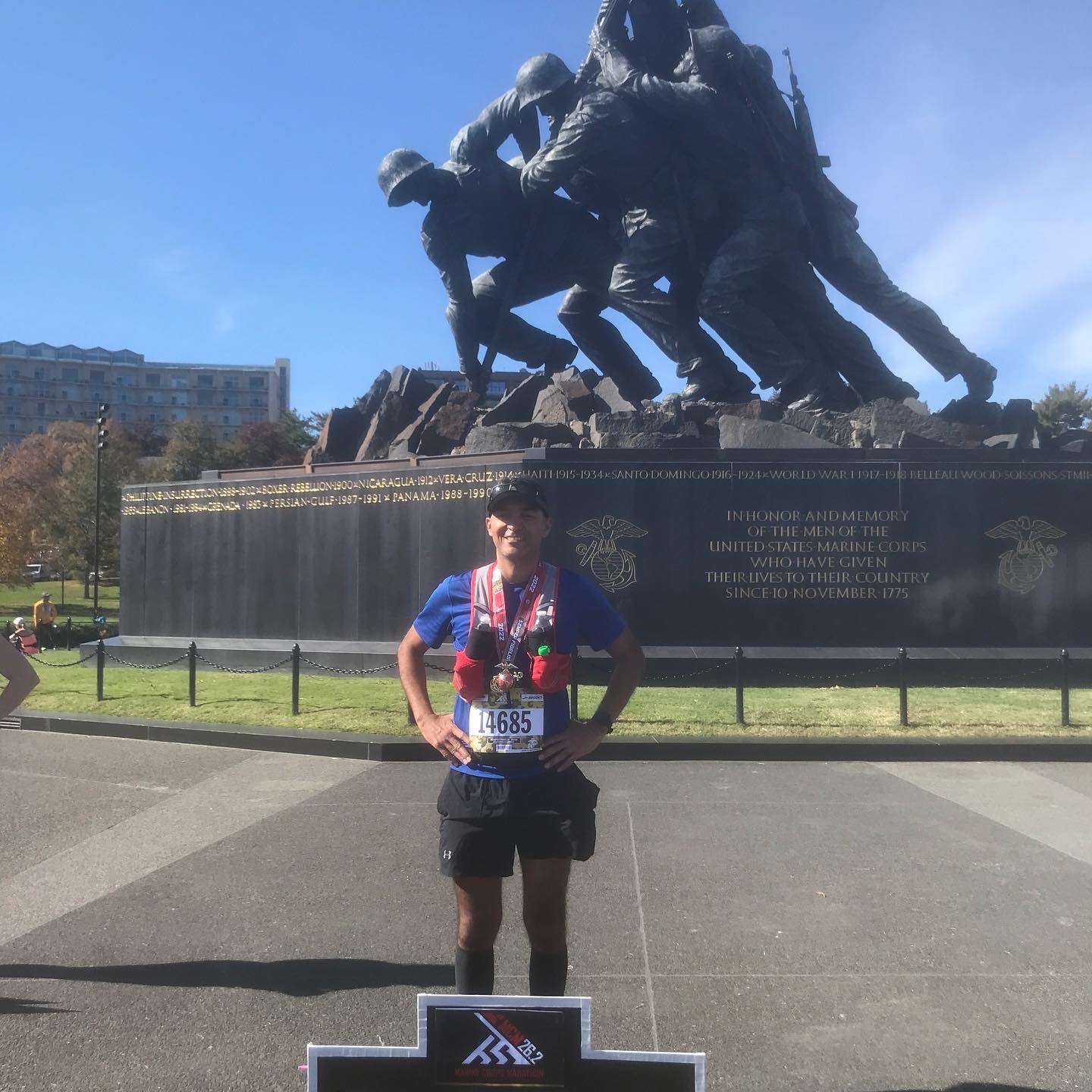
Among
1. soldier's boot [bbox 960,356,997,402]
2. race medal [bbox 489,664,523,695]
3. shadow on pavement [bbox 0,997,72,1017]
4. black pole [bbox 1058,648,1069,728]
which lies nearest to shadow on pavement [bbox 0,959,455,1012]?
shadow on pavement [bbox 0,997,72,1017]

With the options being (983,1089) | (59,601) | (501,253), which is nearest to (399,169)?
(501,253)

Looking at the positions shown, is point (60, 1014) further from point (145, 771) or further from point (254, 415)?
point (254, 415)

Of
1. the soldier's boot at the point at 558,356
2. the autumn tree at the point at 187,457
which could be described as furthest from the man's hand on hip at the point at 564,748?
the autumn tree at the point at 187,457

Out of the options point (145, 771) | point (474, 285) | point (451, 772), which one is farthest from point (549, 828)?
point (474, 285)

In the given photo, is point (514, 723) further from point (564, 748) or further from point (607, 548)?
point (607, 548)

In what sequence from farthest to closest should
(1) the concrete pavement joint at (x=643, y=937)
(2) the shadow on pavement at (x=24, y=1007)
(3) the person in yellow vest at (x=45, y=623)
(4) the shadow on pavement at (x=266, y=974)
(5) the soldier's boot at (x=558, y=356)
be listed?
(3) the person in yellow vest at (x=45, y=623), (5) the soldier's boot at (x=558, y=356), (4) the shadow on pavement at (x=266, y=974), (2) the shadow on pavement at (x=24, y=1007), (1) the concrete pavement joint at (x=643, y=937)

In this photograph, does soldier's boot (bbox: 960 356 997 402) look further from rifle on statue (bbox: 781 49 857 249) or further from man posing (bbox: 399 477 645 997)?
man posing (bbox: 399 477 645 997)

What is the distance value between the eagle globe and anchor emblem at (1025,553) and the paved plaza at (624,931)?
231 inches

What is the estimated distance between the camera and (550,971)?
2.99 metres

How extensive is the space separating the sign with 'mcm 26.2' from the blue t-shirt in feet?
2.25

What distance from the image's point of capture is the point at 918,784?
7.98 metres

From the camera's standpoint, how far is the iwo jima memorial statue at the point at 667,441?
1333 centimetres

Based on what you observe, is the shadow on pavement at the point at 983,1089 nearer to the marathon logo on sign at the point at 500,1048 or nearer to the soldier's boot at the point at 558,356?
the marathon logo on sign at the point at 500,1048

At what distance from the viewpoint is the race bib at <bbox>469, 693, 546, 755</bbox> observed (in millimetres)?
2895
